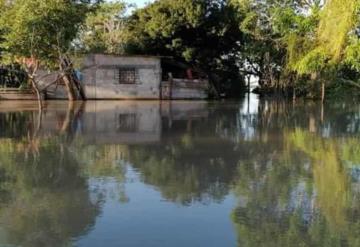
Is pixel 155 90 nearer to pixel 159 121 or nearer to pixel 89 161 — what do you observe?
pixel 159 121

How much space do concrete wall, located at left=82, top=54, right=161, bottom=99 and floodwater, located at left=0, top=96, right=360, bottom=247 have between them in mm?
20289

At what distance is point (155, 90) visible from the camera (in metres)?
37.6

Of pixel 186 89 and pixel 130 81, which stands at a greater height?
pixel 130 81

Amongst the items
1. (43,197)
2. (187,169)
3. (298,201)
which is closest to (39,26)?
(187,169)

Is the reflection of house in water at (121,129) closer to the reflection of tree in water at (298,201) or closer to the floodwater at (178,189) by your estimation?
the floodwater at (178,189)

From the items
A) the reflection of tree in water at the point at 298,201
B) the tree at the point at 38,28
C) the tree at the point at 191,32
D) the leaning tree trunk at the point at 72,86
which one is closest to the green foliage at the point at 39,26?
the tree at the point at 38,28

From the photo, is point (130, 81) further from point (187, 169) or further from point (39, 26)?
point (187, 169)

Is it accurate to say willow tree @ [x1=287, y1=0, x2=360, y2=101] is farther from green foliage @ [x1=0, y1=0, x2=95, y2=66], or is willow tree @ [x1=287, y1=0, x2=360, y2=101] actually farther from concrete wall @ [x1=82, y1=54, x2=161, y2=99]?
concrete wall @ [x1=82, y1=54, x2=161, y2=99]

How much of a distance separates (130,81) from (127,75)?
43cm

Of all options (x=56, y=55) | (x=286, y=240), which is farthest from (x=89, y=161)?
(x=56, y=55)

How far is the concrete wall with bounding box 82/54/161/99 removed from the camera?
36344 millimetres

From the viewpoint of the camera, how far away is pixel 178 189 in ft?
28.2

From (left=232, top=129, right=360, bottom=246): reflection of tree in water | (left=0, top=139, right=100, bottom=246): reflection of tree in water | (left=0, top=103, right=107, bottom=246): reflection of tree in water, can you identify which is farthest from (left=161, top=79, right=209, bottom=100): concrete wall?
(left=0, top=139, right=100, bottom=246): reflection of tree in water

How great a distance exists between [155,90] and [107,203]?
3027 centimetres
